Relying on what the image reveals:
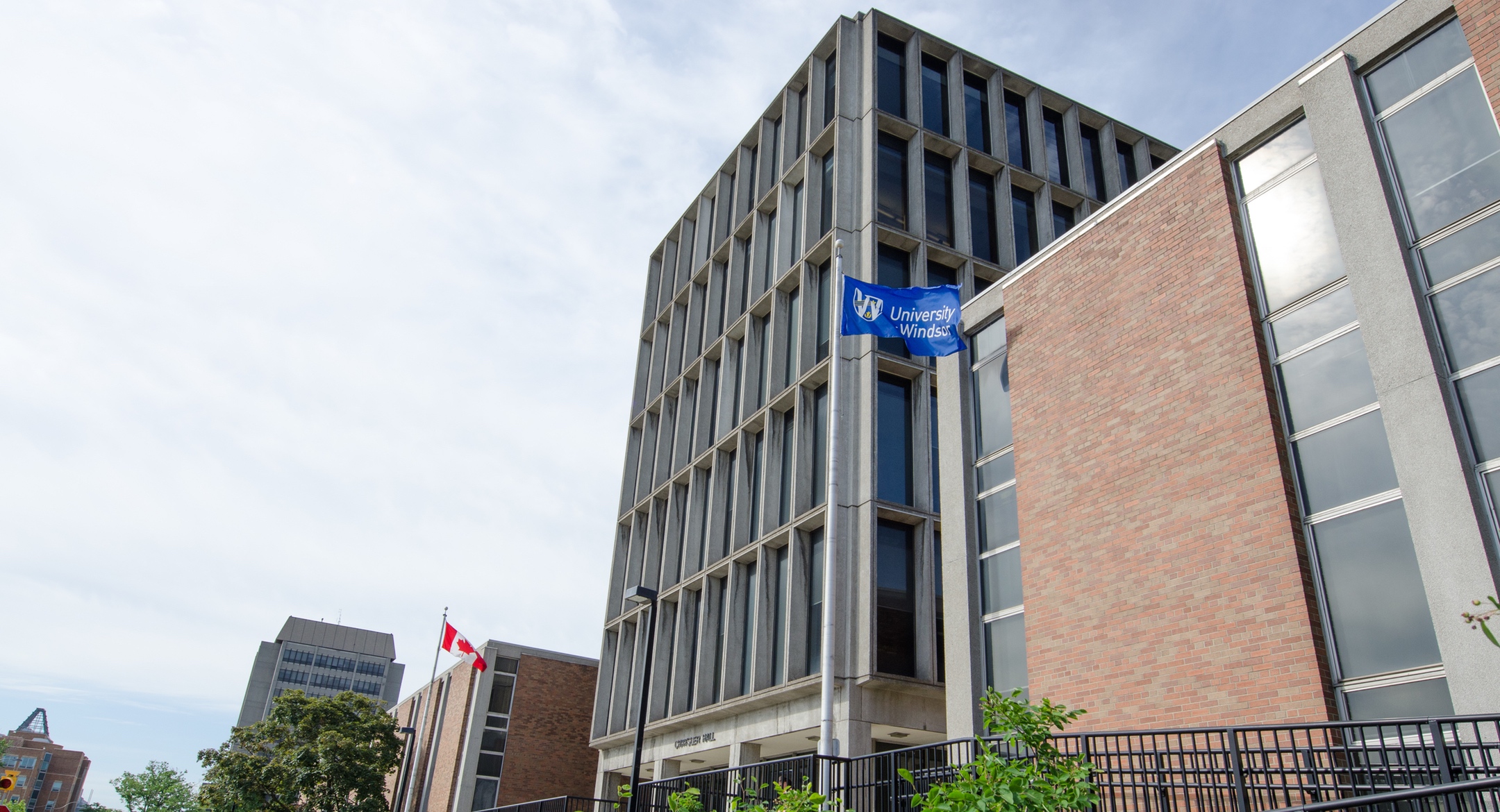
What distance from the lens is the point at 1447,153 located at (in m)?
11.7

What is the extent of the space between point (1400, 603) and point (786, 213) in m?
23.6

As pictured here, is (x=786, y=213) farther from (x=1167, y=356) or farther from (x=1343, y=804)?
(x=1343, y=804)

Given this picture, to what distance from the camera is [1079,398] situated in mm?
15641

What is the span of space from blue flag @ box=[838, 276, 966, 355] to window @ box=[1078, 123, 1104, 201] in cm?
1624

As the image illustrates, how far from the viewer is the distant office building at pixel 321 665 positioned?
Answer: 152375 millimetres

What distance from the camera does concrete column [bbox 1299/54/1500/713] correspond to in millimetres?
9961

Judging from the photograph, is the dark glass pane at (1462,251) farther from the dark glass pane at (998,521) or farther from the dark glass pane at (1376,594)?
the dark glass pane at (998,521)

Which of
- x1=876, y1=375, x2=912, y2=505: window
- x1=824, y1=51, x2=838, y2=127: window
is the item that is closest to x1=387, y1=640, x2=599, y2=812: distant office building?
x1=876, y1=375, x2=912, y2=505: window

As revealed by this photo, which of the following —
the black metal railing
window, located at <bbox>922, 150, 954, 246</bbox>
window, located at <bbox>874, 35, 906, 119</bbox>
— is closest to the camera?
the black metal railing

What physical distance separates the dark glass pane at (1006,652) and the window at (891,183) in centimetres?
1432

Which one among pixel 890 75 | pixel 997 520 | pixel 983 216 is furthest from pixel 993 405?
pixel 890 75

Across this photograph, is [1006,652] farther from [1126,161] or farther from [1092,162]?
[1126,161]

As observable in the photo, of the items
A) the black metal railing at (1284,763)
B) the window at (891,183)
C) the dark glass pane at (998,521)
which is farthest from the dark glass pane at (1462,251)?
the window at (891,183)

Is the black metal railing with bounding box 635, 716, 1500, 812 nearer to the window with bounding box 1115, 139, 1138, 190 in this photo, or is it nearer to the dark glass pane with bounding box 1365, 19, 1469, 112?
the dark glass pane with bounding box 1365, 19, 1469, 112
